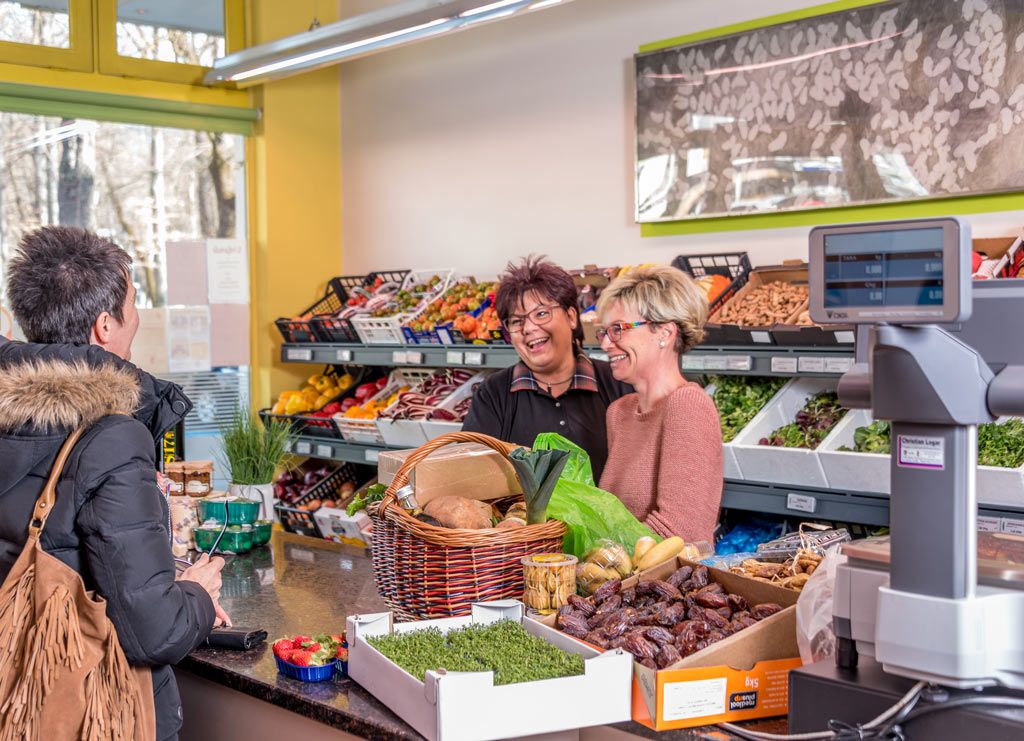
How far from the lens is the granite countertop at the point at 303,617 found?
194 cm

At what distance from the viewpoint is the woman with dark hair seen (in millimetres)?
3713

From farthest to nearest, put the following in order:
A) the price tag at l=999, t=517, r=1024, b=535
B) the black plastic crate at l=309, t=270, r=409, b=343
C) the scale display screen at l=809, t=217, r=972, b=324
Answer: the black plastic crate at l=309, t=270, r=409, b=343 < the price tag at l=999, t=517, r=1024, b=535 < the scale display screen at l=809, t=217, r=972, b=324

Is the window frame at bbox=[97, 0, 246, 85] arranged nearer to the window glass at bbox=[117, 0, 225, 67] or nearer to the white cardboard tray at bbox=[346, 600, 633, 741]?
the window glass at bbox=[117, 0, 225, 67]

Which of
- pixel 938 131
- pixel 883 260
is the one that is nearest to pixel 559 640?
pixel 883 260

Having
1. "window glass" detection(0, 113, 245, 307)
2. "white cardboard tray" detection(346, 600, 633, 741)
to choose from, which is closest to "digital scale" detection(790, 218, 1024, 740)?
"white cardboard tray" detection(346, 600, 633, 741)

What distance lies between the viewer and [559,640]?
198 cm

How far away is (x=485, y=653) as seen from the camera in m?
1.89

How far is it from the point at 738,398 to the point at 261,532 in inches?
82.0

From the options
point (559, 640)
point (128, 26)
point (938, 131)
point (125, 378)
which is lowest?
point (559, 640)

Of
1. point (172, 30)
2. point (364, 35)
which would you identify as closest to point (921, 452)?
point (364, 35)

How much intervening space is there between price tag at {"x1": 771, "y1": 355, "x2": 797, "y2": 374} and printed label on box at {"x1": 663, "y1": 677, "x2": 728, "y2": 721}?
2432 millimetres

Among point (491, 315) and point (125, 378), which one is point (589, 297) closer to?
point (491, 315)

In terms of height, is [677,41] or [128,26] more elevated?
[128,26]

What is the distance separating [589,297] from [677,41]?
132 centimetres
